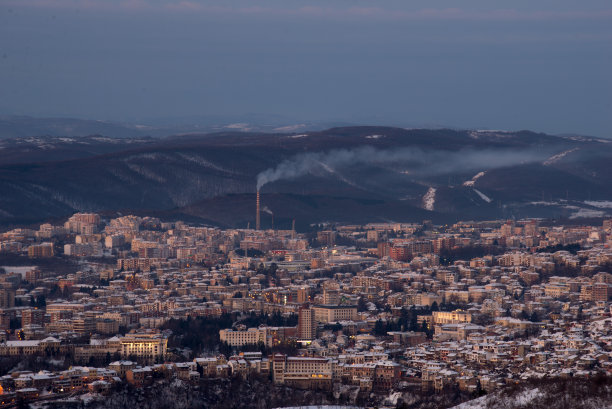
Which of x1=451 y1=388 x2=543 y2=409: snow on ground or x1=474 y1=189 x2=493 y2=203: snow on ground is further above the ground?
x1=451 y1=388 x2=543 y2=409: snow on ground

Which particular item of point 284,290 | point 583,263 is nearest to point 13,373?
point 284,290

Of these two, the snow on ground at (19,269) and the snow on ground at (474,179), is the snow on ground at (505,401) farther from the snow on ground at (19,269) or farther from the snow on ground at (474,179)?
the snow on ground at (474,179)

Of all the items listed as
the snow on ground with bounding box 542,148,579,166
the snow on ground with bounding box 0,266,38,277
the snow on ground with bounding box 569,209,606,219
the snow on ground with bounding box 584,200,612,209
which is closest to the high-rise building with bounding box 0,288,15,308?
the snow on ground with bounding box 0,266,38,277

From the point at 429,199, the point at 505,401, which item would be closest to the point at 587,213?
the point at 429,199

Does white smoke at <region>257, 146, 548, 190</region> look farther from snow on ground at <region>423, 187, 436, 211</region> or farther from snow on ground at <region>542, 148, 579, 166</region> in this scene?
snow on ground at <region>423, 187, 436, 211</region>

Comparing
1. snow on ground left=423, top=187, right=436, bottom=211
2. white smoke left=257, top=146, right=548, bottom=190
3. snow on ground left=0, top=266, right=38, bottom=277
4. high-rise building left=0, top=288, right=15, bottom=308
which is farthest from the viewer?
white smoke left=257, top=146, right=548, bottom=190

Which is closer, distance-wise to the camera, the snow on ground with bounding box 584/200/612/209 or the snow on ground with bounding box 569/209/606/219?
the snow on ground with bounding box 569/209/606/219

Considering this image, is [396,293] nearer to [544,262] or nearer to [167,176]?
[544,262]

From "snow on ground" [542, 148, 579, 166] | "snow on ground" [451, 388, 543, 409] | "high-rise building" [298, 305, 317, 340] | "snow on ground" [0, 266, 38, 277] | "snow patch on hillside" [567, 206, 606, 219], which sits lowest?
"snow patch on hillside" [567, 206, 606, 219]
